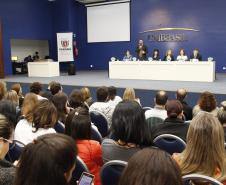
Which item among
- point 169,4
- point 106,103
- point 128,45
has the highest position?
point 169,4

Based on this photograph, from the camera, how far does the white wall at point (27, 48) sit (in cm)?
1516

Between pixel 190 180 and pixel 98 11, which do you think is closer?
pixel 190 180

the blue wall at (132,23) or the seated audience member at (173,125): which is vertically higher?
the blue wall at (132,23)

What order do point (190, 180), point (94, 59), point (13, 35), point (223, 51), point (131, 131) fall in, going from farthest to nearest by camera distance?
point (94, 59), point (13, 35), point (223, 51), point (131, 131), point (190, 180)

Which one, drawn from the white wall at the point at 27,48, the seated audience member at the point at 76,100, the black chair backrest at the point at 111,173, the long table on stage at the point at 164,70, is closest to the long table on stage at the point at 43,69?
the long table on stage at the point at 164,70

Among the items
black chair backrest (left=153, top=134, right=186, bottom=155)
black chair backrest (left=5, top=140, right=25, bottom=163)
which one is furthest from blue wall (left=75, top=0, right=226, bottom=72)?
black chair backrest (left=5, top=140, right=25, bottom=163)

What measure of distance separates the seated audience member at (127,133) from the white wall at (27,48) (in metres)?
14.0

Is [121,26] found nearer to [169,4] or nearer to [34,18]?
[169,4]

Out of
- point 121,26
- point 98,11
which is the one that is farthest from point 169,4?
point 98,11

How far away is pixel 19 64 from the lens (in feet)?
48.1

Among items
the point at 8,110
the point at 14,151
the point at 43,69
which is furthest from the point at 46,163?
the point at 43,69

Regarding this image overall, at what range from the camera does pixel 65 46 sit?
48.4 feet

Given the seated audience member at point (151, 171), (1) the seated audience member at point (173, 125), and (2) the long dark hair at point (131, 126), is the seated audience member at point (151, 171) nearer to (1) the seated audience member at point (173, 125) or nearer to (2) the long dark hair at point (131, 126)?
(2) the long dark hair at point (131, 126)

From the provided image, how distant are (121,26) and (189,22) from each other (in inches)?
124
